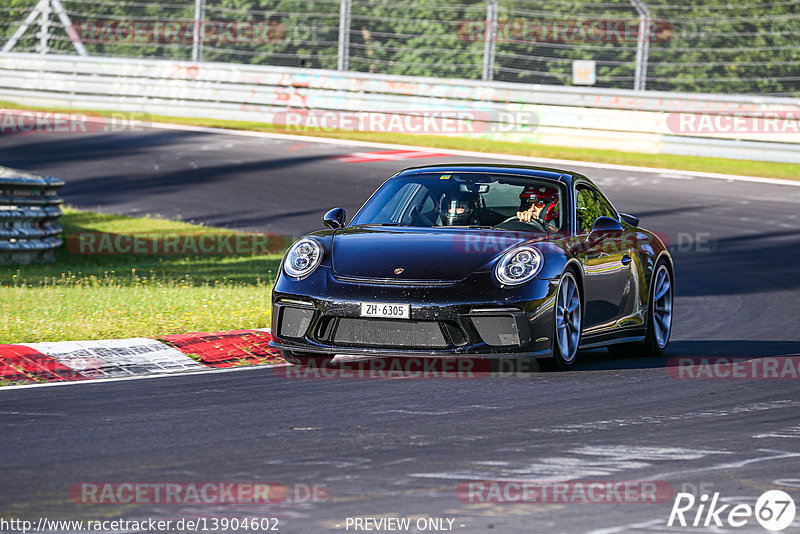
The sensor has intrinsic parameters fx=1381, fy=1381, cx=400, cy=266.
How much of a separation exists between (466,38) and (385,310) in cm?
1947

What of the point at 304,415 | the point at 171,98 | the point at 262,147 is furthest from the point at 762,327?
the point at 171,98

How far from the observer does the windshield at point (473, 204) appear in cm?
933

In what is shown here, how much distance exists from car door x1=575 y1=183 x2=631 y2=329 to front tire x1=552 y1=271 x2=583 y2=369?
0.57 feet

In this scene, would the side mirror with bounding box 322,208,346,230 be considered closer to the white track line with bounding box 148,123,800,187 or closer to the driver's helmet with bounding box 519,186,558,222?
the driver's helmet with bounding box 519,186,558,222

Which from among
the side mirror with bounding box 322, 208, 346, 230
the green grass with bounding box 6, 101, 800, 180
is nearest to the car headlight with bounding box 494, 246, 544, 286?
the side mirror with bounding box 322, 208, 346, 230

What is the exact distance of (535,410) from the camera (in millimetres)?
7215

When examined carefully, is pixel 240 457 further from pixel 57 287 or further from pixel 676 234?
pixel 676 234

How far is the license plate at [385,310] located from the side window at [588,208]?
1.74m

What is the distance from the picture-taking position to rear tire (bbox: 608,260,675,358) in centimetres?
1005

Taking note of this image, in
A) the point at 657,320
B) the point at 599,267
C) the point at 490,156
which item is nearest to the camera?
the point at 599,267

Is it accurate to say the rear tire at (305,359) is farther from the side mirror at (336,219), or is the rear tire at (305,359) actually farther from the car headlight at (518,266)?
the car headlight at (518,266)

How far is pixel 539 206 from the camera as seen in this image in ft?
30.9

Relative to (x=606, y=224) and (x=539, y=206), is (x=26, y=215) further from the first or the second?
(x=606, y=224)

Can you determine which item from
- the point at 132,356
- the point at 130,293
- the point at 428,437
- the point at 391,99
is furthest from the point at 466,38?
the point at 428,437
